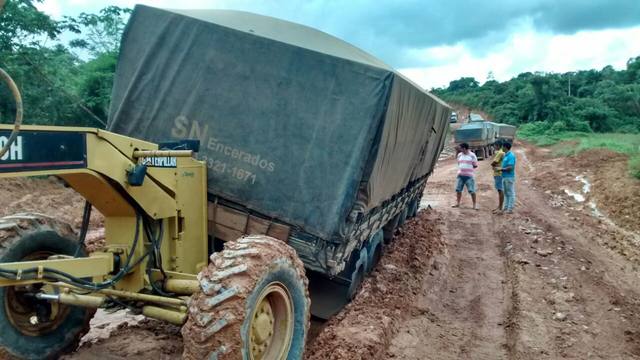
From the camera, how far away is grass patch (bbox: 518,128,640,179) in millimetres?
23144

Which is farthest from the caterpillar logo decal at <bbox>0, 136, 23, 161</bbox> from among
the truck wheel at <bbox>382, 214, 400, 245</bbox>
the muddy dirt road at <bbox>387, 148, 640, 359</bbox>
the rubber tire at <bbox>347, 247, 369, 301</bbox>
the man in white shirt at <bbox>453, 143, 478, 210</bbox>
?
the man in white shirt at <bbox>453, 143, 478, 210</bbox>

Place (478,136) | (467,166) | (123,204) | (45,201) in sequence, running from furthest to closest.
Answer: (478,136) → (467,166) → (45,201) → (123,204)

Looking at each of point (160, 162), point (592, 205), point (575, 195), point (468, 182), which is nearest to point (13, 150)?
point (160, 162)

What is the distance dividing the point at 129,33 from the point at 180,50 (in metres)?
0.64

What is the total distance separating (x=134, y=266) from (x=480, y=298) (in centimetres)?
485

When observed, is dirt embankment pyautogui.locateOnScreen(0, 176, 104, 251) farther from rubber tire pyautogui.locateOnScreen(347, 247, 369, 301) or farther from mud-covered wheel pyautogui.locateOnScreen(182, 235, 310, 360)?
mud-covered wheel pyautogui.locateOnScreen(182, 235, 310, 360)

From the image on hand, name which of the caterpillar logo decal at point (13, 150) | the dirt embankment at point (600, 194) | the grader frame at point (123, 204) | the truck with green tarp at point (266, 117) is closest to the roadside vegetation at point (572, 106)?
the dirt embankment at point (600, 194)

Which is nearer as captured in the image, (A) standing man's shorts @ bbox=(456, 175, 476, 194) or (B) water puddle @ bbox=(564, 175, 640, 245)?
(B) water puddle @ bbox=(564, 175, 640, 245)

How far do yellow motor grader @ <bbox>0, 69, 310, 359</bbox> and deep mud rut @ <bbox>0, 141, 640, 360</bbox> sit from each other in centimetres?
72

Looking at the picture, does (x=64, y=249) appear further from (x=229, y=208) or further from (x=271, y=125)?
(x=271, y=125)

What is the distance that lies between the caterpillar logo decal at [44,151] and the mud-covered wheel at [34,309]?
0.99 metres

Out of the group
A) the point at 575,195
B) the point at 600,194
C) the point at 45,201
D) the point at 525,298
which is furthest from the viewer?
the point at 575,195

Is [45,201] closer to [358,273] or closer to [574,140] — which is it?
[358,273]

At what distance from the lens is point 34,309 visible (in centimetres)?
449
